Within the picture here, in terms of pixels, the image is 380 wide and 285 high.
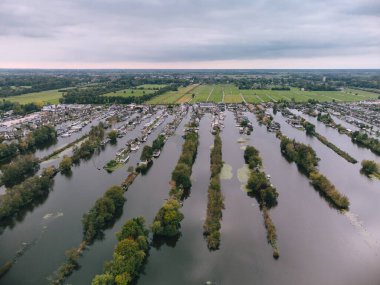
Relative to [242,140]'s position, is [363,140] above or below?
above

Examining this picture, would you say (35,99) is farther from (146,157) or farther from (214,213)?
(214,213)

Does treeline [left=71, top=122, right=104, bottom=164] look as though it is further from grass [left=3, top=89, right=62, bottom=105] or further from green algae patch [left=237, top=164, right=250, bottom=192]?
grass [left=3, top=89, right=62, bottom=105]

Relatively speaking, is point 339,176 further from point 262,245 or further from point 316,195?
point 262,245

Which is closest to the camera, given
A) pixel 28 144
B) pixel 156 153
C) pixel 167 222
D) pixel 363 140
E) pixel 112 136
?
pixel 167 222

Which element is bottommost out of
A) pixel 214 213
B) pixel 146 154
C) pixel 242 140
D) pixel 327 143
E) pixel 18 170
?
pixel 214 213

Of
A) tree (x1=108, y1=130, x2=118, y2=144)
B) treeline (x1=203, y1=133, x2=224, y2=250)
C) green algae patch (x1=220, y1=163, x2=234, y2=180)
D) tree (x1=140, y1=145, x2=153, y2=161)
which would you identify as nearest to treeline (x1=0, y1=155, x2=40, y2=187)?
tree (x1=140, y1=145, x2=153, y2=161)

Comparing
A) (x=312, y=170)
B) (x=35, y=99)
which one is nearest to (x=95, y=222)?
(x=312, y=170)
